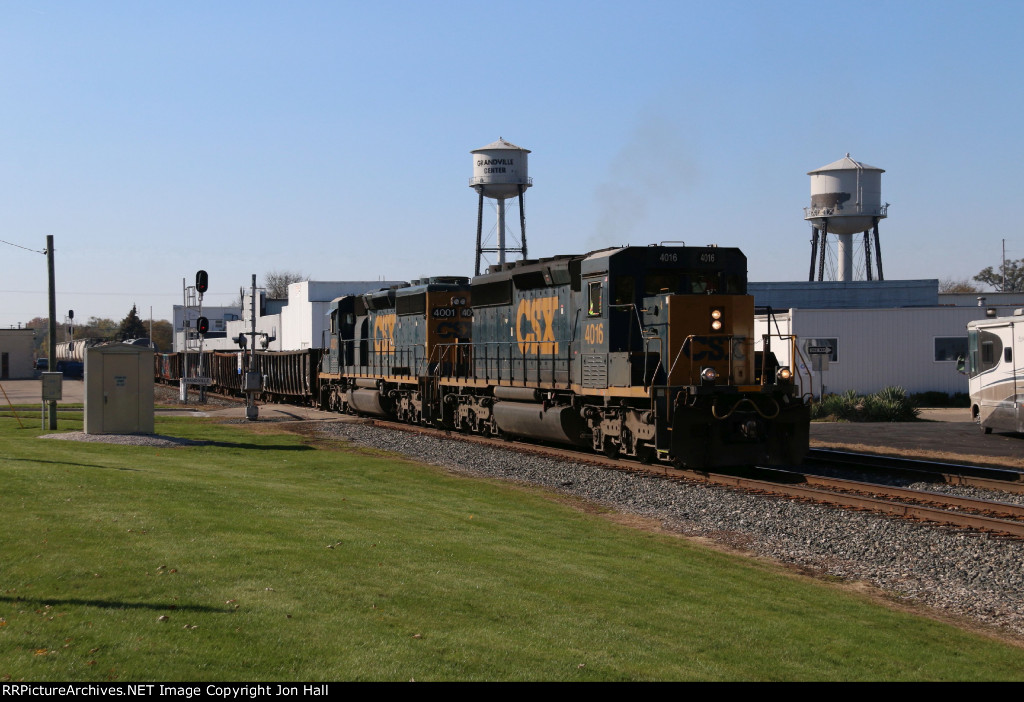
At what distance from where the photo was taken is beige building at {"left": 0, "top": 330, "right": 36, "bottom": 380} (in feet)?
250

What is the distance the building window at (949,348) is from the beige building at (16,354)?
6638 cm

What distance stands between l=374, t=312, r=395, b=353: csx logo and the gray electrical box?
30.2 feet

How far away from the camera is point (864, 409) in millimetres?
31781

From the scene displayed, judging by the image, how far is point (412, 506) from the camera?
12.9 meters

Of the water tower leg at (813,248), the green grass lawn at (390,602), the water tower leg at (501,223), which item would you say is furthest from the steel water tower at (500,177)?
the green grass lawn at (390,602)

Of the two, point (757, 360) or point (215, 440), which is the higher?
point (757, 360)

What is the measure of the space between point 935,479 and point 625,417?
5.29 metres

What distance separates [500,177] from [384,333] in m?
34.1

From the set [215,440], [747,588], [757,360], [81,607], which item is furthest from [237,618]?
[215,440]

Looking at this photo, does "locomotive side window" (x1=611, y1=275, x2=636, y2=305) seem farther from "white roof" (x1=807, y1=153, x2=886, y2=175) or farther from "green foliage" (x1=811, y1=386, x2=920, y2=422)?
"white roof" (x1=807, y1=153, x2=886, y2=175)

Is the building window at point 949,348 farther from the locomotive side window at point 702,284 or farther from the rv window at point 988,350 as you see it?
the locomotive side window at point 702,284

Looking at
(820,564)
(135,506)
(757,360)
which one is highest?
(757,360)

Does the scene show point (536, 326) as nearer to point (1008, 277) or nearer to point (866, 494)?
point (866, 494)
